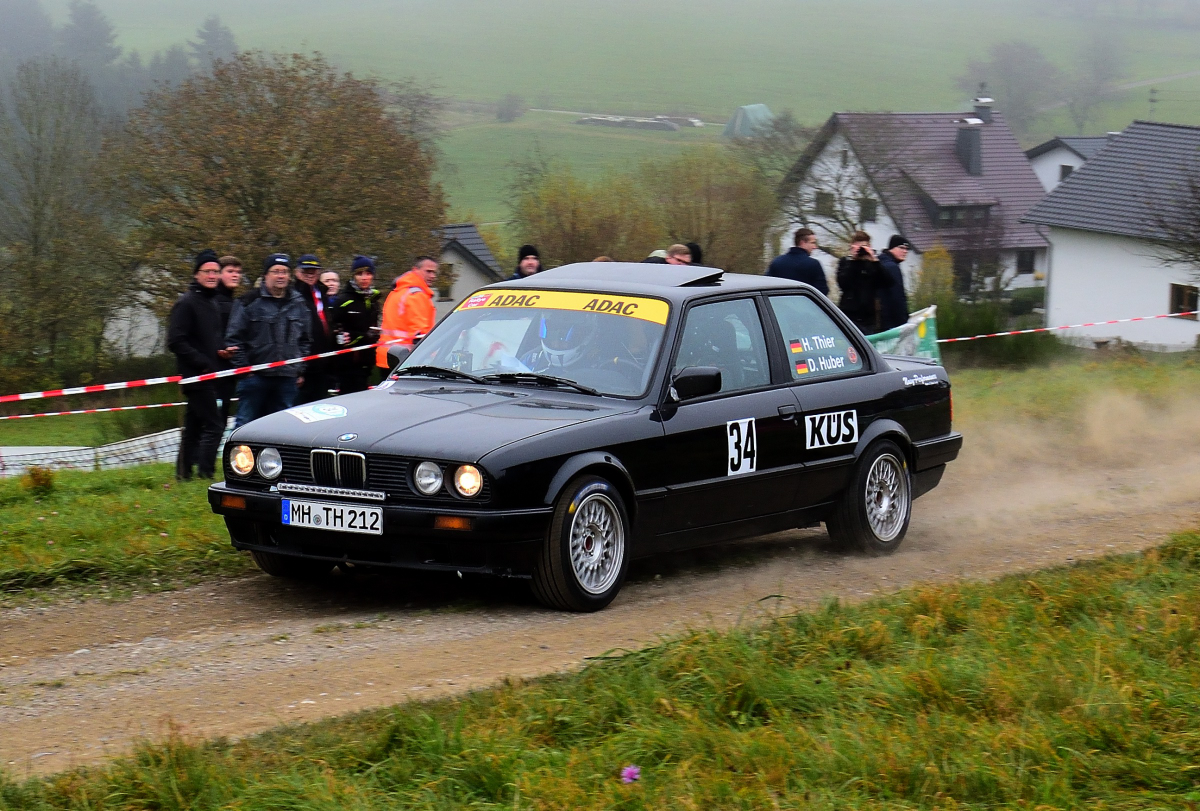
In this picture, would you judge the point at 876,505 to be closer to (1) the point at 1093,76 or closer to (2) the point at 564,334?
(2) the point at 564,334

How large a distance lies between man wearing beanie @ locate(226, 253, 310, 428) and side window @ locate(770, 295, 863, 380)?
429 cm

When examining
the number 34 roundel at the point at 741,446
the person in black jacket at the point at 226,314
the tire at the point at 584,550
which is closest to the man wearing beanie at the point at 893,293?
the person in black jacket at the point at 226,314

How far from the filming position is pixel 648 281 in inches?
310

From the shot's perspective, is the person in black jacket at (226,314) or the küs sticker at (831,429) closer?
the küs sticker at (831,429)

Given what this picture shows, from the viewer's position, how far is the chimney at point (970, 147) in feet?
252

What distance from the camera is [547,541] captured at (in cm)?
643

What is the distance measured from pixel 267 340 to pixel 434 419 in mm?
4457

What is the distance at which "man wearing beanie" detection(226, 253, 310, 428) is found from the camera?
10727 mm

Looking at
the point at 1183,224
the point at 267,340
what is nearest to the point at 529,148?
the point at 1183,224

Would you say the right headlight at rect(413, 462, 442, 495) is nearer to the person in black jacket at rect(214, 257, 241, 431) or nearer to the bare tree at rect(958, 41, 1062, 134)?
the person in black jacket at rect(214, 257, 241, 431)

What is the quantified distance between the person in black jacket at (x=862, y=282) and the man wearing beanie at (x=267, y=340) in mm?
5520

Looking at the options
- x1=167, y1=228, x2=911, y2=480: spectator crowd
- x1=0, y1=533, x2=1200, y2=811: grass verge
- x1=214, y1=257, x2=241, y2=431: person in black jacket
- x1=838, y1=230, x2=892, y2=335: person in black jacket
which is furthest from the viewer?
x1=838, y1=230, x2=892, y2=335: person in black jacket

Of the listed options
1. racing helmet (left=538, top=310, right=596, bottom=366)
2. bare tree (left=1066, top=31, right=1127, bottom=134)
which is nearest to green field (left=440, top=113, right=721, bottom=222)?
bare tree (left=1066, top=31, right=1127, bottom=134)

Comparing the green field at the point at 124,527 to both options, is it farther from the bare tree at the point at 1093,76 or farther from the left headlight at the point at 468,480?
the bare tree at the point at 1093,76
